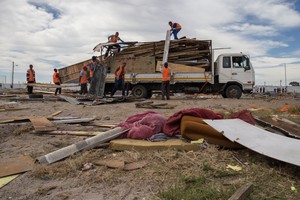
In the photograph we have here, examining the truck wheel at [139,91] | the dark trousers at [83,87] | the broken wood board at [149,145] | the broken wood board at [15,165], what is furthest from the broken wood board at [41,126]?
the truck wheel at [139,91]

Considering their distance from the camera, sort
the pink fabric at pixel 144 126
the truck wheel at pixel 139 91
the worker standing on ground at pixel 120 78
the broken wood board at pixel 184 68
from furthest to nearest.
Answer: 1. the truck wheel at pixel 139 91
2. the broken wood board at pixel 184 68
3. the worker standing on ground at pixel 120 78
4. the pink fabric at pixel 144 126

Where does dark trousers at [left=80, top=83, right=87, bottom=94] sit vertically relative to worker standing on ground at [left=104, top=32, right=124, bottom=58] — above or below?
below

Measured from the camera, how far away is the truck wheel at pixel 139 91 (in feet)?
51.5

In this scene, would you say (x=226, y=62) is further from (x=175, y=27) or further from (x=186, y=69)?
(x=175, y=27)

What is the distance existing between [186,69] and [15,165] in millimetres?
12522

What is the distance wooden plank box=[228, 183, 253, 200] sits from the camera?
229 cm

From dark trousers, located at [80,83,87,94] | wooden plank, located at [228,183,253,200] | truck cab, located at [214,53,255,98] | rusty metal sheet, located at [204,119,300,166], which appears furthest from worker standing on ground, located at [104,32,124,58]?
wooden plank, located at [228,183,253,200]

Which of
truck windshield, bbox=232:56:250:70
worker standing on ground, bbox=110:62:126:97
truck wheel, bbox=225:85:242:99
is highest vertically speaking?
truck windshield, bbox=232:56:250:70

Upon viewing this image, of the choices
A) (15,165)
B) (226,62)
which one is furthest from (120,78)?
(15,165)

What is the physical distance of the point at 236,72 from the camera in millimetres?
15094

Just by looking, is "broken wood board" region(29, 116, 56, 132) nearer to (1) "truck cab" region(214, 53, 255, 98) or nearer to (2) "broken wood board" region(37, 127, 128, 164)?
(2) "broken wood board" region(37, 127, 128, 164)

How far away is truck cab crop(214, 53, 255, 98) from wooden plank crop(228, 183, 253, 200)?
517 inches

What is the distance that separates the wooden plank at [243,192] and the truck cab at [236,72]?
1314cm

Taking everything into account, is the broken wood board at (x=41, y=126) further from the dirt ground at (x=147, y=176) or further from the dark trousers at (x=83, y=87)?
the dark trousers at (x=83, y=87)
